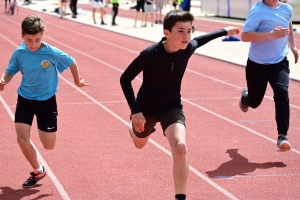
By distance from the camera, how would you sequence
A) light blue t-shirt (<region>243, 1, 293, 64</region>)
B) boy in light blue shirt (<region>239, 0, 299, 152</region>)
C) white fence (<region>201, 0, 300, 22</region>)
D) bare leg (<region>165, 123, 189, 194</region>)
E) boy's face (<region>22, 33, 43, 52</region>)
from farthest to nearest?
white fence (<region>201, 0, 300, 22</region>), light blue t-shirt (<region>243, 1, 293, 64</region>), boy in light blue shirt (<region>239, 0, 299, 152</region>), boy's face (<region>22, 33, 43, 52</region>), bare leg (<region>165, 123, 189, 194</region>)

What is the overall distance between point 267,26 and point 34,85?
2.83 m

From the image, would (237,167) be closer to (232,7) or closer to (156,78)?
(156,78)

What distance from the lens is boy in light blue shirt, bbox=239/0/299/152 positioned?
759 cm

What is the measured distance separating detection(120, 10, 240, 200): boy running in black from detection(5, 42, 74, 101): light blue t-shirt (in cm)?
98

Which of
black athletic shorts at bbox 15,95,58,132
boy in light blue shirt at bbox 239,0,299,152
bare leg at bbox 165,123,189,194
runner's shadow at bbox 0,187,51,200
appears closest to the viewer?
bare leg at bbox 165,123,189,194

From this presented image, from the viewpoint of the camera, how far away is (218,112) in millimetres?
10602

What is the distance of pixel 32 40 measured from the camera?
20.6 ft

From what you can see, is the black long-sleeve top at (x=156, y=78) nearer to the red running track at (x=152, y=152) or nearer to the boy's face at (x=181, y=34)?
the boy's face at (x=181, y=34)

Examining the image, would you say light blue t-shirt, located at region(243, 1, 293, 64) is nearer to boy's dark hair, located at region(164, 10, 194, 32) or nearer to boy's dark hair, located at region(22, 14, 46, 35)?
boy's dark hair, located at region(164, 10, 194, 32)

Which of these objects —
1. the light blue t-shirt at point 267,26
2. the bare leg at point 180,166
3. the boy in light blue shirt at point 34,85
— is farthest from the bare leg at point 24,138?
the light blue t-shirt at point 267,26

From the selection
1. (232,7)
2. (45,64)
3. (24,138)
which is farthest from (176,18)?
(232,7)

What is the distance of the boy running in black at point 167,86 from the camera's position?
5.51 meters

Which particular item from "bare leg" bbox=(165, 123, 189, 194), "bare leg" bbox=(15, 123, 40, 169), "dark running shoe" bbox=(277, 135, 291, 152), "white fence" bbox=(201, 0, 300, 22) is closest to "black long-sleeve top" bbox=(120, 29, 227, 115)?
"bare leg" bbox=(165, 123, 189, 194)

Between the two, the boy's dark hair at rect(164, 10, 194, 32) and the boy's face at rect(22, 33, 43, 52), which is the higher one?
the boy's dark hair at rect(164, 10, 194, 32)
